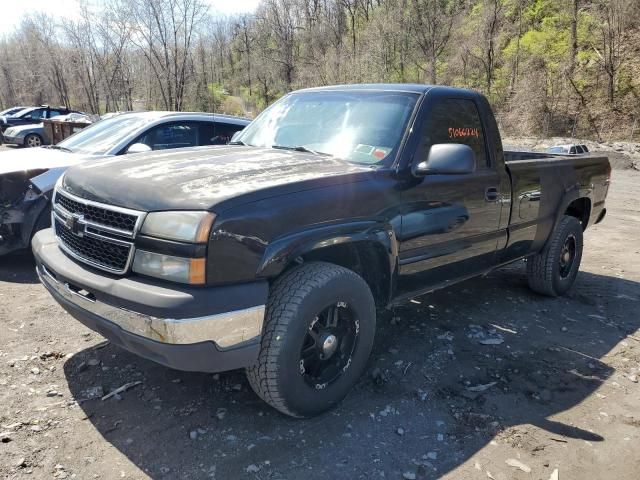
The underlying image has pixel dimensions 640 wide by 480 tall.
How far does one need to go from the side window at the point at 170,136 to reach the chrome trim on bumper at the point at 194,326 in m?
3.85

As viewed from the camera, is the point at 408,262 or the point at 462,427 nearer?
the point at 462,427

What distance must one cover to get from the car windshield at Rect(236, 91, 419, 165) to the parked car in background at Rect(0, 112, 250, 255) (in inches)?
85.0

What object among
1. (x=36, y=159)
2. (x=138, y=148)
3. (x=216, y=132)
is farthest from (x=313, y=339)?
(x=216, y=132)

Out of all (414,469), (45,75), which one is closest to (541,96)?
(414,469)

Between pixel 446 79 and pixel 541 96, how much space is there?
8.28 meters

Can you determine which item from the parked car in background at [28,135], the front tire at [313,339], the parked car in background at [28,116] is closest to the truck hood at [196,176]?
the front tire at [313,339]

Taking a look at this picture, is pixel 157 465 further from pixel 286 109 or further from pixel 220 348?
pixel 286 109

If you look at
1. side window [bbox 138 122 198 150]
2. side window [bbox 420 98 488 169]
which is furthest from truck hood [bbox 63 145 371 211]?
side window [bbox 138 122 198 150]

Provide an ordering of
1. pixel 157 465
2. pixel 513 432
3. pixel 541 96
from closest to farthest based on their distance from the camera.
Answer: pixel 157 465 → pixel 513 432 → pixel 541 96

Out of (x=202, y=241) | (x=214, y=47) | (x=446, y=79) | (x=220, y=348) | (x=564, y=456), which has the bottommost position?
(x=564, y=456)

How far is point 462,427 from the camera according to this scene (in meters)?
2.98

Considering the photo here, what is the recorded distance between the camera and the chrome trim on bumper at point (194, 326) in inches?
91.8

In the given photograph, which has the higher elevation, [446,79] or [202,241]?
[446,79]

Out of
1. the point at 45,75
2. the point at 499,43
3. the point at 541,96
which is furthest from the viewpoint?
the point at 45,75
